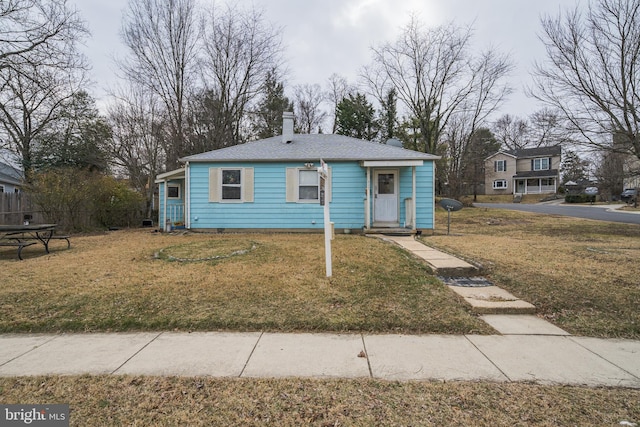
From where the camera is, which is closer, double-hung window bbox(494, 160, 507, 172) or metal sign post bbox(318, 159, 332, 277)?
metal sign post bbox(318, 159, 332, 277)

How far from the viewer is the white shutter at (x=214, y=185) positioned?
11.4 m

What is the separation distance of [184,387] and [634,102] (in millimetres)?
16167

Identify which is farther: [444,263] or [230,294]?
[444,263]

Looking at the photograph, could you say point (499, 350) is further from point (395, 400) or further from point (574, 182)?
point (574, 182)

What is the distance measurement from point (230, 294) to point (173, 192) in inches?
413

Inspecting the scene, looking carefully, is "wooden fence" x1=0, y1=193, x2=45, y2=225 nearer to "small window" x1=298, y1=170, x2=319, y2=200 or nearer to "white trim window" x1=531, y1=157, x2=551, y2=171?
"small window" x1=298, y1=170, x2=319, y2=200

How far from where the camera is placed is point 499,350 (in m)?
3.00

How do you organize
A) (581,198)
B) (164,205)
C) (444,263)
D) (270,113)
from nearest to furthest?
(444,263), (164,205), (270,113), (581,198)

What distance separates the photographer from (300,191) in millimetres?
11430

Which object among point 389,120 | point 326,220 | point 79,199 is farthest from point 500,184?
point 79,199

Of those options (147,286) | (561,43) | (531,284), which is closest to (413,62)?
(561,43)

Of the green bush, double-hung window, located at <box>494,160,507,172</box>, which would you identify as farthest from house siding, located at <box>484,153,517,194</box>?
the green bush

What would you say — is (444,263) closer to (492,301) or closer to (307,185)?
(492,301)

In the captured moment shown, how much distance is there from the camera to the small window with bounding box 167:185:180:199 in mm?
13271
